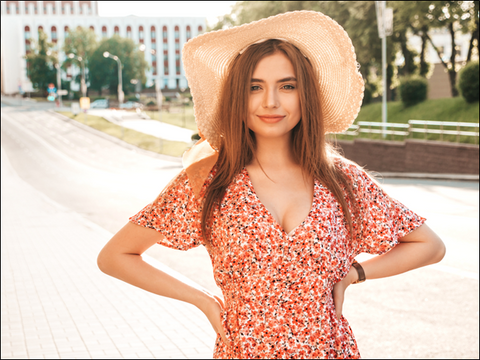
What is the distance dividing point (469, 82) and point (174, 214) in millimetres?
25436

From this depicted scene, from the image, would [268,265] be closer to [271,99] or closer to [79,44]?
[271,99]

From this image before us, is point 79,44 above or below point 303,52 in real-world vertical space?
above

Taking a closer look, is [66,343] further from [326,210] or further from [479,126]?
[479,126]

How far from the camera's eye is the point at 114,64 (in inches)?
4109

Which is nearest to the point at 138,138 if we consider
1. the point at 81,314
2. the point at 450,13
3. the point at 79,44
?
the point at 450,13

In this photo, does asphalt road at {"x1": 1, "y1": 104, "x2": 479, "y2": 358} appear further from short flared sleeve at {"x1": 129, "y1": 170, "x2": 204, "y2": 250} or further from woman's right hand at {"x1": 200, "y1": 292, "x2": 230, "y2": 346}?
short flared sleeve at {"x1": 129, "y1": 170, "x2": 204, "y2": 250}

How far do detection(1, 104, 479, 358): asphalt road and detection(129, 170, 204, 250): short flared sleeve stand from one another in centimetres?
402

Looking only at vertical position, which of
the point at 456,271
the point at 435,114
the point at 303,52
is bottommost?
the point at 456,271

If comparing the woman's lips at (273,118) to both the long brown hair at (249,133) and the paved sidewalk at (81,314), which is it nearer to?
the long brown hair at (249,133)

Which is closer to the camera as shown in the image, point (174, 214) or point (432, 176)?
point (174, 214)

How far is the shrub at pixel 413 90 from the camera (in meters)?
30.0

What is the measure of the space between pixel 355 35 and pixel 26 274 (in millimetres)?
30044

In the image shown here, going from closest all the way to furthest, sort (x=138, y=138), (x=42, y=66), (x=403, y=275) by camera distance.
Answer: (x=403, y=275), (x=138, y=138), (x=42, y=66)

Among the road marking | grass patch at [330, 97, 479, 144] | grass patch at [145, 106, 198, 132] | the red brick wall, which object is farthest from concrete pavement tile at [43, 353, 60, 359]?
grass patch at [145, 106, 198, 132]
